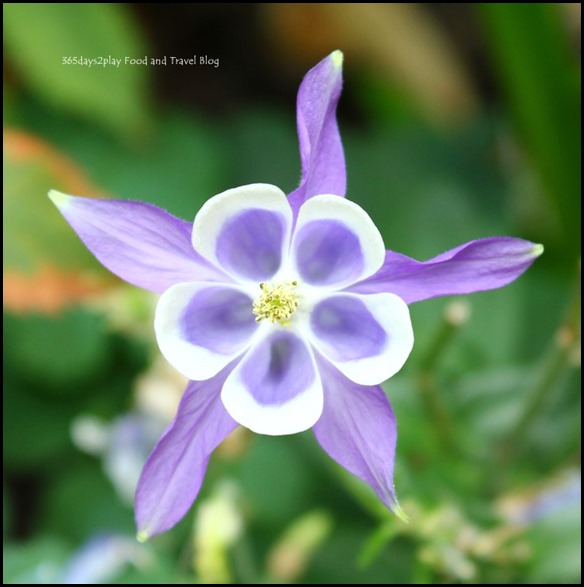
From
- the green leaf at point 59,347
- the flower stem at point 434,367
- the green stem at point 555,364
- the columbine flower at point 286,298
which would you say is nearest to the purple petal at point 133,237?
the columbine flower at point 286,298

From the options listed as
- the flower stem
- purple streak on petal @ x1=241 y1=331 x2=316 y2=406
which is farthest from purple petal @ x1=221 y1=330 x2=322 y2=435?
the flower stem

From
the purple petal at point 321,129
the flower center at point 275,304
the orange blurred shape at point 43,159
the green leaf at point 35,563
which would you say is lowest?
the green leaf at point 35,563

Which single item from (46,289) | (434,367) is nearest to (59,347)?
(46,289)

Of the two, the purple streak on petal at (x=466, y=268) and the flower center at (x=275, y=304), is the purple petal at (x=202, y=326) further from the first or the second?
the purple streak on petal at (x=466, y=268)

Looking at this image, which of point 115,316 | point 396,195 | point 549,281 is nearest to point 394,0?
point 396,195

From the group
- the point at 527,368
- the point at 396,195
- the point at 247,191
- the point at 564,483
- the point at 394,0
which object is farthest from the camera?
the point at 394,0

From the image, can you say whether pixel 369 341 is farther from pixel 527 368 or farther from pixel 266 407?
pixel 527 368
